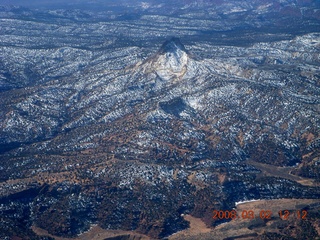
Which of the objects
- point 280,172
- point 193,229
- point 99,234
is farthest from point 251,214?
point 99,234

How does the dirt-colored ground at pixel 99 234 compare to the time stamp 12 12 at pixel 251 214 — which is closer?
the dirt-colored ground at pixel 99 234

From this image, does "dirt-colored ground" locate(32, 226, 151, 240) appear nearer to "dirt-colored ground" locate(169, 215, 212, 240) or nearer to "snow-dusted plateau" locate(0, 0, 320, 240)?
"snow-dusted plateau" locate(0, 0, 320, 240)

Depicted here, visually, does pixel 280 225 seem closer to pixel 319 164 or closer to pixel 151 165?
pixel 319 164

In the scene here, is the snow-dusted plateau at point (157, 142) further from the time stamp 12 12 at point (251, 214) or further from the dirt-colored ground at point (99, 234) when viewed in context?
the time stamp 12 12 at point (251, 214)

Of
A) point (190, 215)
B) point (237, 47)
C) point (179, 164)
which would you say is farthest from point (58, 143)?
point (237, 47)

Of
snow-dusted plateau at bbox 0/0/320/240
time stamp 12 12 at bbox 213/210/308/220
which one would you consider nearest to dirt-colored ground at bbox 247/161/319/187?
snow-dusted plateau at bbox 0/0/320/240

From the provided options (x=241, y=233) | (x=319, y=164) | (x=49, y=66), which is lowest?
(x=241, y=233)

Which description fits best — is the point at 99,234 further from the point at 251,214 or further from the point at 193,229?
the point at 251,214

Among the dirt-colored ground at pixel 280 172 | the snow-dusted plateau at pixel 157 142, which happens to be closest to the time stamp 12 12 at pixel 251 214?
the snow-dusted plateau at pixel 157 142
